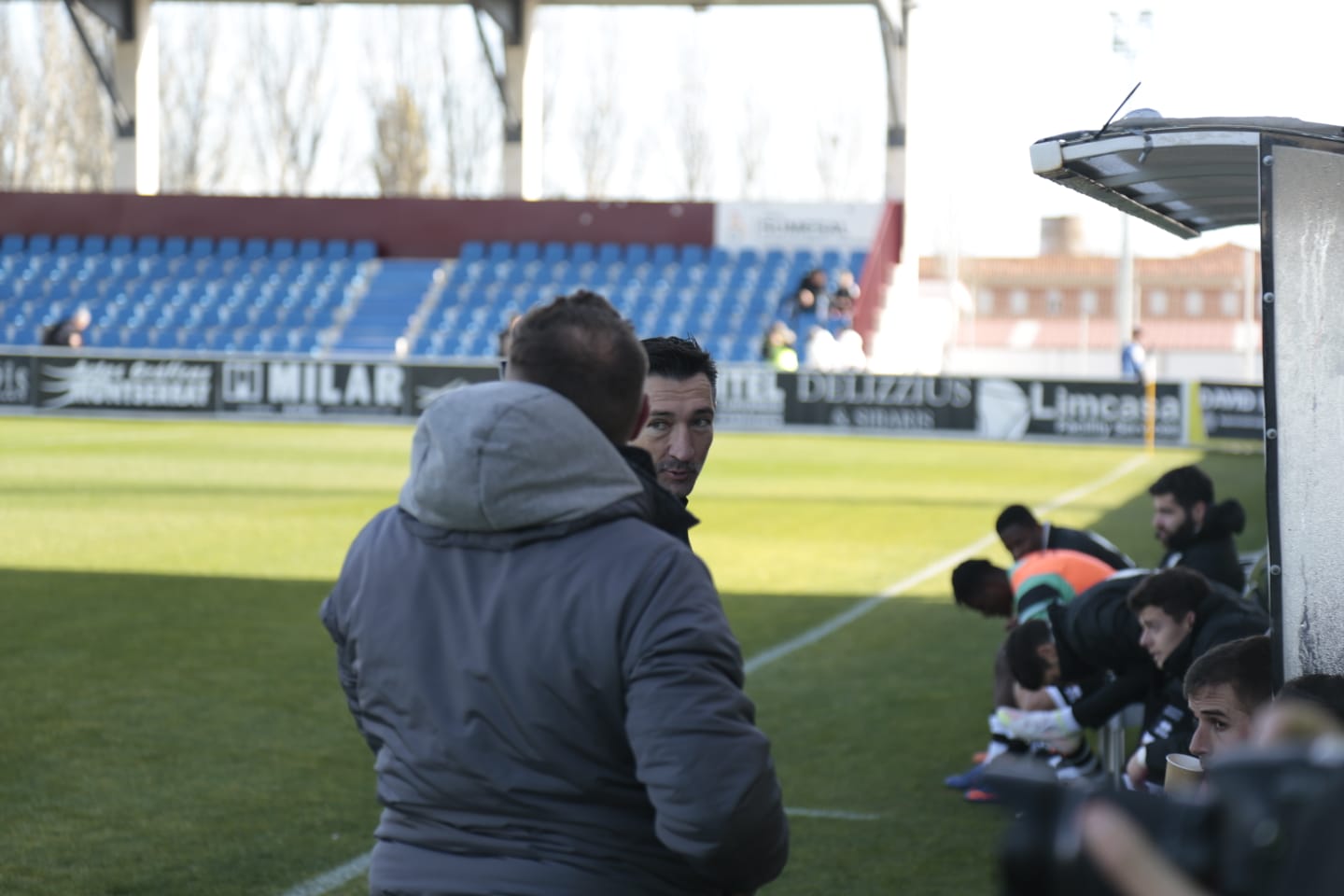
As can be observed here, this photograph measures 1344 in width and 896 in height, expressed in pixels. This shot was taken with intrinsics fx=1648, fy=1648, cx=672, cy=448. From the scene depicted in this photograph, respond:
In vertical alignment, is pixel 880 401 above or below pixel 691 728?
A: above

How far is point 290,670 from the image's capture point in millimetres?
8961

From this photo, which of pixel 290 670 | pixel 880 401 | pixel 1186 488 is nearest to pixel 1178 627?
pixel 1186 488

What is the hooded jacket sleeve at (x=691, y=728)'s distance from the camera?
7.43ft

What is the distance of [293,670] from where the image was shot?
353 inches

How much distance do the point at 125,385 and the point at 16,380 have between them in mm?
2019

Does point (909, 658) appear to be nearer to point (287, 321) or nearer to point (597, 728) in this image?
point (597, 728)

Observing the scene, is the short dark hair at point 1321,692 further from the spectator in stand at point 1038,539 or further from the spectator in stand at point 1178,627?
the spectator in stand at point 1038,539

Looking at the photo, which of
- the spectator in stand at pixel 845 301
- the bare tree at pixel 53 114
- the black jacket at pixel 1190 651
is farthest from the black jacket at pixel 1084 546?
the bare tree at pixel 53 114

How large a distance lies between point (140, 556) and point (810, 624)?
5.59 metres

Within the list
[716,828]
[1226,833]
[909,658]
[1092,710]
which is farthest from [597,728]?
[909,658]

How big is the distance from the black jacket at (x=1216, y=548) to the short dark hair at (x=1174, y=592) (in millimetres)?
2339

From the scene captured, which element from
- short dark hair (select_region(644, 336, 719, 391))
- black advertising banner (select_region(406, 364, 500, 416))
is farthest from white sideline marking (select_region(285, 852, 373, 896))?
black advertising banner (select_region(406, 364, 500, 416))

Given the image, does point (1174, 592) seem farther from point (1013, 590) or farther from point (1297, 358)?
point (1013, 590)

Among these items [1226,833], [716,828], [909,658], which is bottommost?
[909,658]
